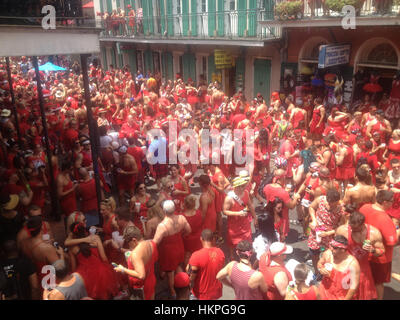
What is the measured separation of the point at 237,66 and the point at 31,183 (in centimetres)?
1310

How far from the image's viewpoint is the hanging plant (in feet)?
34.1

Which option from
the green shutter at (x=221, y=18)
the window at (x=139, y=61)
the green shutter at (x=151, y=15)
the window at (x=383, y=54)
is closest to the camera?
the window at (x=383, y=54)

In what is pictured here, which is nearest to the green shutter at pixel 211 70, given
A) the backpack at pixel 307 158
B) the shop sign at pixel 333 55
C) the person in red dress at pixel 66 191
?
the shop sign at pixel 333 55

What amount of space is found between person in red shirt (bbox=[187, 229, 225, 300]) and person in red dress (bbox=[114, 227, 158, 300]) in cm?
49

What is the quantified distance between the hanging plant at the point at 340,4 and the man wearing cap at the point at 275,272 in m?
9.24

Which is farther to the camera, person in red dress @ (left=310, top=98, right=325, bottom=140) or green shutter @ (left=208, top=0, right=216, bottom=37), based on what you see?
green shutter @ (left=208, top=0, right=216, bottom=37)

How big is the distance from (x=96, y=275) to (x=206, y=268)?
128 cm

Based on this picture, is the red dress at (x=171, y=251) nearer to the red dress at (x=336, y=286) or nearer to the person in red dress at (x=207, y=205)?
the person in red dress at (x=207, y=205)

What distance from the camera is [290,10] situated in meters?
12.4

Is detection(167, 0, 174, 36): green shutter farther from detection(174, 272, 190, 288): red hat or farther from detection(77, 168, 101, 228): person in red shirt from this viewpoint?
detection(174, 272, 190, 288): red hat

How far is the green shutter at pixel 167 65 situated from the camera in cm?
2242

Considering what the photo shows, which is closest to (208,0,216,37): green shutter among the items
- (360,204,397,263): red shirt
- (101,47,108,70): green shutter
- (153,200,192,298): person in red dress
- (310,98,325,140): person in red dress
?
(310,98,325,140): person in red dress

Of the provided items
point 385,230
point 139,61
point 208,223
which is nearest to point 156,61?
point 139,61

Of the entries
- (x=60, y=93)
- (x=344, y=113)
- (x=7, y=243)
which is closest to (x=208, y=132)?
A: (x=344, y=113)
